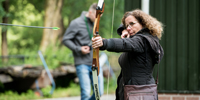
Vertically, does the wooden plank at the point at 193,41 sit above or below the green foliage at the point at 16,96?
above

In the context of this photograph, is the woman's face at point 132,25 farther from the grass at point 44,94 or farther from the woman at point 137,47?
the grass at point 44,94

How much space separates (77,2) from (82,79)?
9.45 metres

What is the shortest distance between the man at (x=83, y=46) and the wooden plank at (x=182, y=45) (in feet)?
5.39

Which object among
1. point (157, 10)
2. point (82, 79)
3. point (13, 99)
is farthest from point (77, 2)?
point (82, 79)

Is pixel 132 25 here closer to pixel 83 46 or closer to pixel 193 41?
pixel 83 46

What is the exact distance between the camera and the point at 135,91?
275 cm

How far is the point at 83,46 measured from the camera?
473cm

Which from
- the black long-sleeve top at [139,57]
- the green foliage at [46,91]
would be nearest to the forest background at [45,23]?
the green foliage at [46,91]

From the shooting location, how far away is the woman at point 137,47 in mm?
2580

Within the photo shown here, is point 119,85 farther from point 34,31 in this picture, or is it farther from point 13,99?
point 34,31

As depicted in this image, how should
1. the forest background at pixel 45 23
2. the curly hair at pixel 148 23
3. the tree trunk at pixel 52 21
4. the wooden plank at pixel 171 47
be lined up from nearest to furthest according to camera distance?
the curly hair at pixel 148 23
the wooden plank at pixel 171 47
the forest background at pixel 45 23
the tree trunk at pixel 52 21

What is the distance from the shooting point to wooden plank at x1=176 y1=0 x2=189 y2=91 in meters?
5.62

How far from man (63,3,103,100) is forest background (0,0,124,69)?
313cm

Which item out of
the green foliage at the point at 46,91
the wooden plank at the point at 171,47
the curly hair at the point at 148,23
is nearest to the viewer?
the curly hair at the point at 148,23
